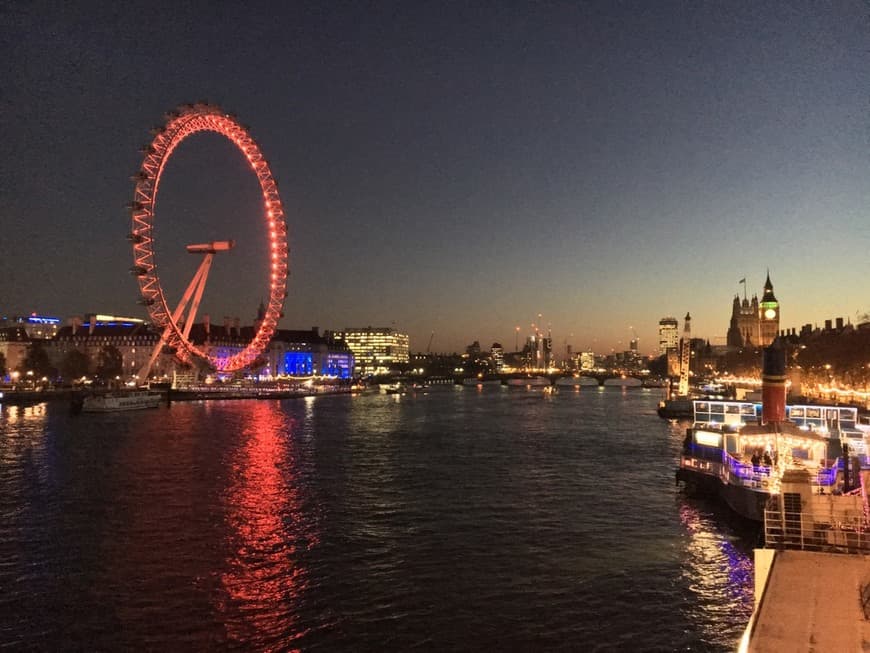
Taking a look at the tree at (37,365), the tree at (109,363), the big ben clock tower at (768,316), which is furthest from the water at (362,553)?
the big ben clock tower at (768,316)

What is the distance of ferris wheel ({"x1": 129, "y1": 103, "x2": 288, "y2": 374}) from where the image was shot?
7605 centimetres

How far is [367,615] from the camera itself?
60.1 ft

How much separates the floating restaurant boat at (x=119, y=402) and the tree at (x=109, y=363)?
1398 inches

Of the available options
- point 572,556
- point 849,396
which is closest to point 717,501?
point 572,556

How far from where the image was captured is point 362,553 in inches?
939

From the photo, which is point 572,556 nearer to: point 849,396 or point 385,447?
point 385,447

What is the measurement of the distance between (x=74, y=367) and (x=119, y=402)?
44522 mm

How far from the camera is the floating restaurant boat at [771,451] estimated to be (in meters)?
26.6

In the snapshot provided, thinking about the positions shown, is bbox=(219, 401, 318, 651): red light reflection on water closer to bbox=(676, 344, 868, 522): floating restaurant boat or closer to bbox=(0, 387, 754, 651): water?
bbox=(0, 387, 754, 651): water

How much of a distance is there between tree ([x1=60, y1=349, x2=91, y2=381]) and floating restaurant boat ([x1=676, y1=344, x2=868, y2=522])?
119 metres

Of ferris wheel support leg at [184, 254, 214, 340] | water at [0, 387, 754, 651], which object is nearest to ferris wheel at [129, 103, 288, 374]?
ferris wheel support leg at [184, 254, 214, 340]

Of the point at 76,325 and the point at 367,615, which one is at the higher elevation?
the point at 76,325

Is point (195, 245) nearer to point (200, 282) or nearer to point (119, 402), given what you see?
point (200, 282)

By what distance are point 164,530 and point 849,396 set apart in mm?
87775
